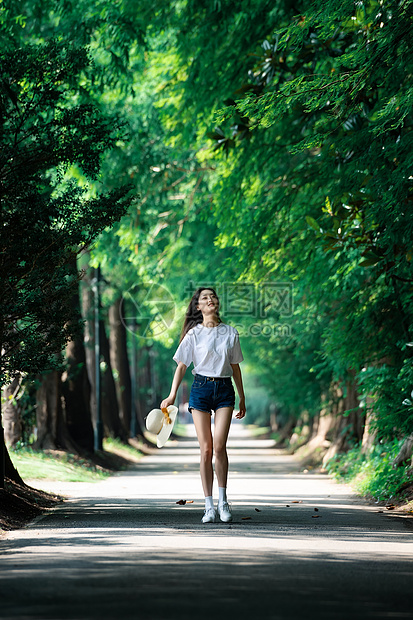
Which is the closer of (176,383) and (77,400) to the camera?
(176,383)

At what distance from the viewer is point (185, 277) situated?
33312 millimetres

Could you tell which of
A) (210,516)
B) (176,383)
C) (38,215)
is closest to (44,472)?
(38,215)

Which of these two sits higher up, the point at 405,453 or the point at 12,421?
the point at 12,421

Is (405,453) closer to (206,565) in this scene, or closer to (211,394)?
(211,394)

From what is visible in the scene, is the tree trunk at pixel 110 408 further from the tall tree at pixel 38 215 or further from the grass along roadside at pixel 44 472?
the tall tree at pixel 38 215

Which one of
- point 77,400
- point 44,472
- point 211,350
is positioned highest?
point 77,400

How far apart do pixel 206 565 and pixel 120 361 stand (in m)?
33.9

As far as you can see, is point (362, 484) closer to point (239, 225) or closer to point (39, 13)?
point (239, 225)

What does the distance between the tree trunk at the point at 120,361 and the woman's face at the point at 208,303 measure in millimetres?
28841

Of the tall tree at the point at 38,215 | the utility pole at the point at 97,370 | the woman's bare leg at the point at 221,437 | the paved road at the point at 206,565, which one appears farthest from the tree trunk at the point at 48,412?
the woman's bare leg at the point at 221,437

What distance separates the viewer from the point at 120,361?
1607 inches

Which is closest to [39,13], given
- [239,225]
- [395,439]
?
[239,225]

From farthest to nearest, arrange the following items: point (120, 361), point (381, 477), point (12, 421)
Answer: point (120, 361) < point (12, 421) < point (381, 477)

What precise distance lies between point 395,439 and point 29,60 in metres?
8.14
